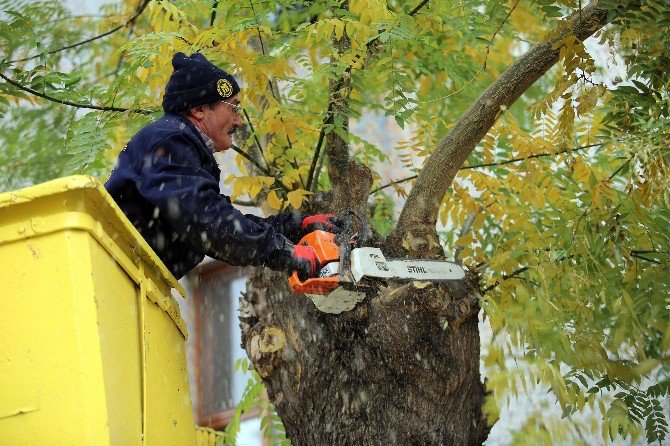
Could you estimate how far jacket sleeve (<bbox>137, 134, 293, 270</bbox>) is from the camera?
10.8ft

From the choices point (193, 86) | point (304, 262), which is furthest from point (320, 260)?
point (193, 86)

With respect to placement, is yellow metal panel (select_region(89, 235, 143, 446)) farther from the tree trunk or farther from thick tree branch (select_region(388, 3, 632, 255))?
thick tree branch (select_region(388, 3, 632, 255))

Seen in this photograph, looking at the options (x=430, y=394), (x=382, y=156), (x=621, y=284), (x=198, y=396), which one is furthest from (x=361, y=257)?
(x=198, y=396)

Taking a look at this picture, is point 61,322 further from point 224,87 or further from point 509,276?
point 509,276

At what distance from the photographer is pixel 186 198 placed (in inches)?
128

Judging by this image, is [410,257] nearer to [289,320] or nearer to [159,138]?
[289,320]

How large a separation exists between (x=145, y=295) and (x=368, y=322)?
132cm

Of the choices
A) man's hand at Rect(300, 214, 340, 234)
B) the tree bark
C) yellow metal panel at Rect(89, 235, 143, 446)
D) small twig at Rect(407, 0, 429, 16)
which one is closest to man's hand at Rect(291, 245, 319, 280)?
man's hand at Rect(300, 214, 340, 234)

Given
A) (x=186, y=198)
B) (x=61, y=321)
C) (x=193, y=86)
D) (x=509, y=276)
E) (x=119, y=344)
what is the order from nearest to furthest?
(x=61, y=321)
(x=119, y=344)
(x=186, y=198)
(x=193, y=86)
(x=509, y=276)

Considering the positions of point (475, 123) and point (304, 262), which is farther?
point (475, 123)

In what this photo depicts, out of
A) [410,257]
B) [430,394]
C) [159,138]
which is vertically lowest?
[430,394]

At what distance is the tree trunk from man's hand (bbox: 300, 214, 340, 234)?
0.37 m

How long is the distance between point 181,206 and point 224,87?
0.85 m

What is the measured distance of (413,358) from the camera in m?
3.98
